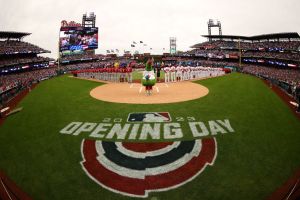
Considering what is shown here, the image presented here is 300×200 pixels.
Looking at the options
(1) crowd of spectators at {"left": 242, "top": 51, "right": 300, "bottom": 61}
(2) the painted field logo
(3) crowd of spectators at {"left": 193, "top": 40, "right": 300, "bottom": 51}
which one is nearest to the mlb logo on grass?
(2) the painted field logo

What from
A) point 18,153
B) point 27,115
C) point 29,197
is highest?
point 27,115

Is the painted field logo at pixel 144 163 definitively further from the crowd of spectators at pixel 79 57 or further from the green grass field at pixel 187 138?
the crowd of spectators at pixel 79 57

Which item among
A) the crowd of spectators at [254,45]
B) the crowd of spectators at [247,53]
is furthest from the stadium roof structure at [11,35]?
the crowd of spectators at [254,45]

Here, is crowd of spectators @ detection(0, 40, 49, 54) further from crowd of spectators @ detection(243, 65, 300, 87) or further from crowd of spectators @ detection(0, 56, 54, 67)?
crowd of spectators @ detection(243, 65, 300, 87)

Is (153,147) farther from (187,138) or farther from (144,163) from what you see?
(187,138)

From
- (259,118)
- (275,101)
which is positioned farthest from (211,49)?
(259,118)

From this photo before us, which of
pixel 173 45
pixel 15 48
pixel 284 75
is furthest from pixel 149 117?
pixel 173 45

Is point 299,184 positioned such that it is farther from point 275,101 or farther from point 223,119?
point 275,101
